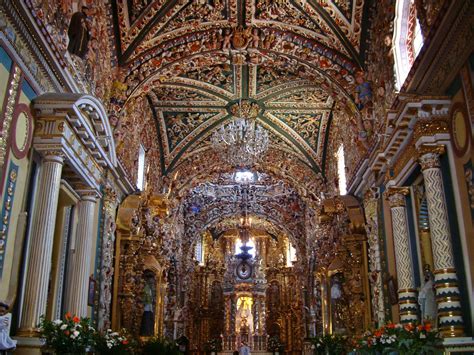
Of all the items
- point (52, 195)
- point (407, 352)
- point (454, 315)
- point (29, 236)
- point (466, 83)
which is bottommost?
point (407, 352)

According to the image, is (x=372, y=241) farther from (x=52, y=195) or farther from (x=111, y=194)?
(x=52, y=195)

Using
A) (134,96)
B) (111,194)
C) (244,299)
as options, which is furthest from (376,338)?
(244,299)

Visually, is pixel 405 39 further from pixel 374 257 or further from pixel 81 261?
pixel 81 261

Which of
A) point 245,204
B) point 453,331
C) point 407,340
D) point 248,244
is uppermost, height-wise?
point 245,204

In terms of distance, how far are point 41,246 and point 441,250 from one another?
6.43 m

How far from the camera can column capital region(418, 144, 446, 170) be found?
8.63 meters

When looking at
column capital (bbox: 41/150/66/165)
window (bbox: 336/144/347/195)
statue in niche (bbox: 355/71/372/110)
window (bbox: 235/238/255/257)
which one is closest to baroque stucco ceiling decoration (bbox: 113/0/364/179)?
statue in niche (bbox: 355/71/372/110)

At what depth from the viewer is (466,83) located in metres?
7.77

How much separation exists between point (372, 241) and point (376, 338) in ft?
14.9

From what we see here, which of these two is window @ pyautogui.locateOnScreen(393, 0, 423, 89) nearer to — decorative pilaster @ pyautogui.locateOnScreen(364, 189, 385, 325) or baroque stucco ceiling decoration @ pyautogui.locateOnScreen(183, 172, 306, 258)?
decorative pilaster @ pyautogui.locateOnScreen(364, 189, 385, 325)

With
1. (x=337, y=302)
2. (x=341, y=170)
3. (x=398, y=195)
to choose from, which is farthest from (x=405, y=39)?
(x=337, y=302)

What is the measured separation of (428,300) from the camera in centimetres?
923

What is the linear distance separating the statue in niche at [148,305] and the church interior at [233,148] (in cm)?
5

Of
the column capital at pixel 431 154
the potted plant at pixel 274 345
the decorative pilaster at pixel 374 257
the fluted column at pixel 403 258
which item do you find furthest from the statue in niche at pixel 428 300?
the potted plant at pixel 274 345
